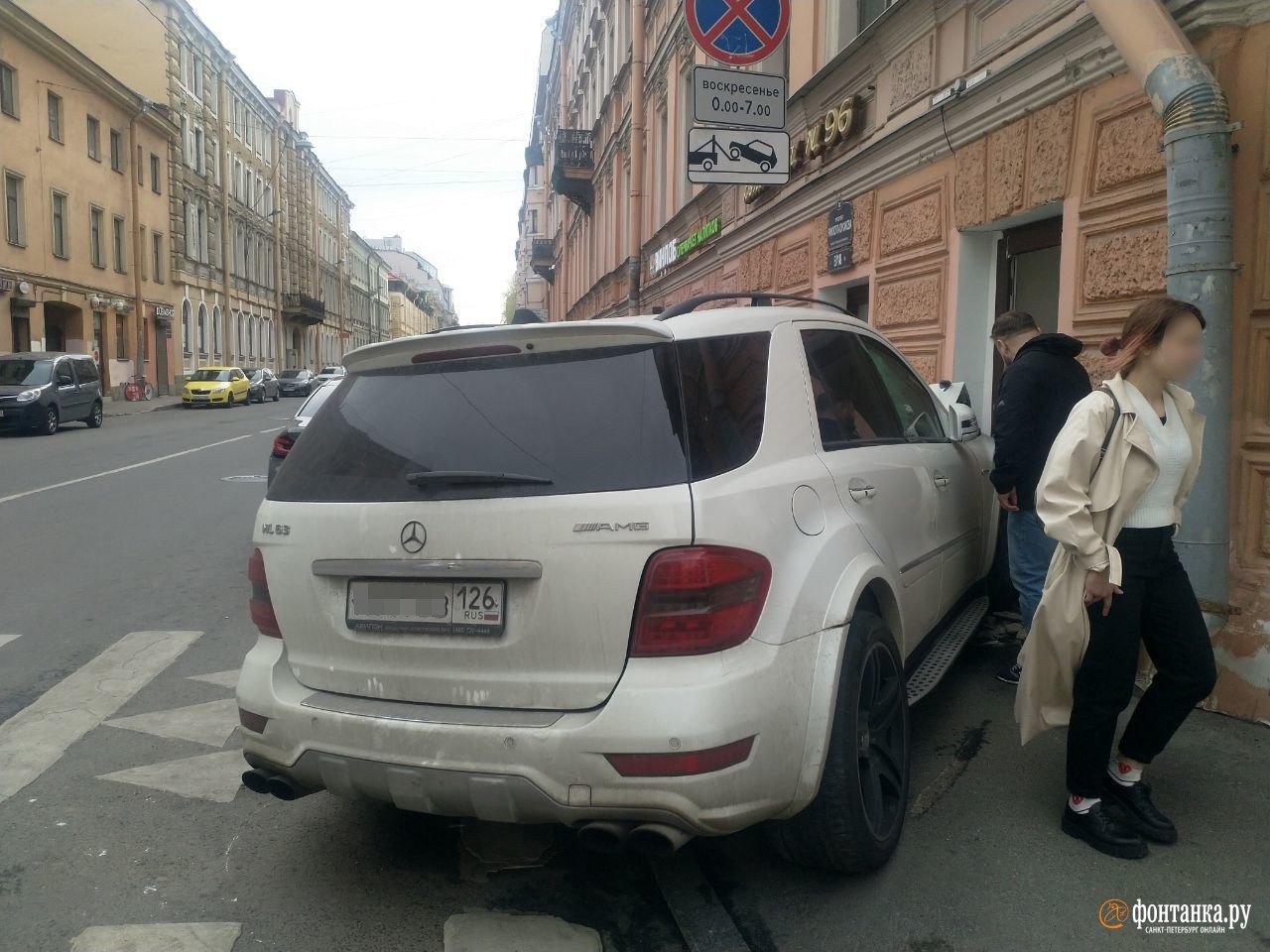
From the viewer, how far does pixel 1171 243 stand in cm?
448

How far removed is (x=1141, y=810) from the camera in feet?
10.9

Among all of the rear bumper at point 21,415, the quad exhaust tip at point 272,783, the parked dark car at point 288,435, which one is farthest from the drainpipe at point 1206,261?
the rear bumper at point 21,415

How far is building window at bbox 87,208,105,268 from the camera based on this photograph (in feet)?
112

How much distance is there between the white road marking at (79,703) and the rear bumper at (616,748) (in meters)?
1.96

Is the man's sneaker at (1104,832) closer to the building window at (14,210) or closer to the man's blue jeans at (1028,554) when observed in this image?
the man's blue jeans at (1028,554)

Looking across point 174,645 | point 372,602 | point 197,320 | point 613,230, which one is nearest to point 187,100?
point 197,320

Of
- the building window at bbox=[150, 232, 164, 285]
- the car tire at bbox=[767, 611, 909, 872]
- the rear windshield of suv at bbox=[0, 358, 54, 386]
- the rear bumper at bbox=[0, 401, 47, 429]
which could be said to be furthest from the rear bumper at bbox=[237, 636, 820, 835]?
the building window at bbox=[150, 232, 164, 285]

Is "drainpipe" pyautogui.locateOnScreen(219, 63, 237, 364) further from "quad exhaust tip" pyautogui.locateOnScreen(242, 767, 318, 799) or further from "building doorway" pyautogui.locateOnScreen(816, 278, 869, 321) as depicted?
"quad exhaust tip" pyautogui.locateOnScreen(242, 767, 318, 799)

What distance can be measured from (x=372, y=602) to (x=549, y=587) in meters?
A: 0.56

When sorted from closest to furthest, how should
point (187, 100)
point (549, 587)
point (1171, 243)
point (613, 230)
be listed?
point (549, 587) → point (1171, 243) → point (613, 230) → point (187, 100)

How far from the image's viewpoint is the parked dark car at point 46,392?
67.8ft

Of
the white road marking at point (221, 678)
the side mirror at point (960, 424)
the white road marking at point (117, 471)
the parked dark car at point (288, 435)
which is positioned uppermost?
the side mirror at point (960, 424)

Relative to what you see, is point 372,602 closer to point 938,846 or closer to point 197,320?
point 938,846

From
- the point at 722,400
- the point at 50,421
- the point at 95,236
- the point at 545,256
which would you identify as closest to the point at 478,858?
the point at 722,400
